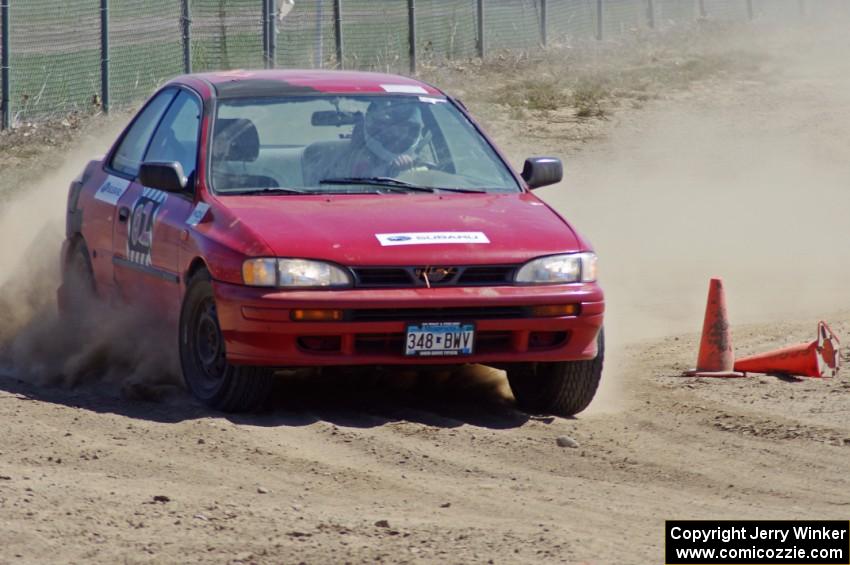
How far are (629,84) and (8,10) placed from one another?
1101 centimetres

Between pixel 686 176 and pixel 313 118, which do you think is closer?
pixel 313 118

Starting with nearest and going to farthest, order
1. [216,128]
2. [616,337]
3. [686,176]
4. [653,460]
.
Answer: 1. [653,460]
2. [216,128]
3. [616,337]
4. [686,176]

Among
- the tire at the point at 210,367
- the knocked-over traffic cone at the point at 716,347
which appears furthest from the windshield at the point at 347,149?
the knocked-over traffic cone at the point at 716,347

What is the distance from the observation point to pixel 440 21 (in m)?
28.7

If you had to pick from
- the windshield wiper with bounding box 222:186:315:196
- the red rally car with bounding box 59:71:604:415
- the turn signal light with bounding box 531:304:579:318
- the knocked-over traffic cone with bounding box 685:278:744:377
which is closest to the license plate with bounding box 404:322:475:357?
the red rally car with bounding box 59:71:604:415

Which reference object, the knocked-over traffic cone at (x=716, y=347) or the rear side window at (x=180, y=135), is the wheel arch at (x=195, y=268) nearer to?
the rear side window at (x=180, y=135)

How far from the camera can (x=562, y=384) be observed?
796cm

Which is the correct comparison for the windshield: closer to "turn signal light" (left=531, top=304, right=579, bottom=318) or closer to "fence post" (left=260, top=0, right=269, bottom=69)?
"turn signal light" (left=531, top=304, right=579, bottom=318)

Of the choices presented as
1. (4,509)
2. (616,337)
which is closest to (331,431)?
(4,509)

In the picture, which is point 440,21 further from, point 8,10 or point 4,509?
point 4,509

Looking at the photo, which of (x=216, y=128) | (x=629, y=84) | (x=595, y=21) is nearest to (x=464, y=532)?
(x=216, y=128)

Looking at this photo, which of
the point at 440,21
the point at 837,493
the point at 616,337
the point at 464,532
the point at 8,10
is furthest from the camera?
the point at 440,21

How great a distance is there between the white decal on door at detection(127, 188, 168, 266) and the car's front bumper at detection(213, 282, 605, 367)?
3.57 ft

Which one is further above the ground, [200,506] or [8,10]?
[8,10]
